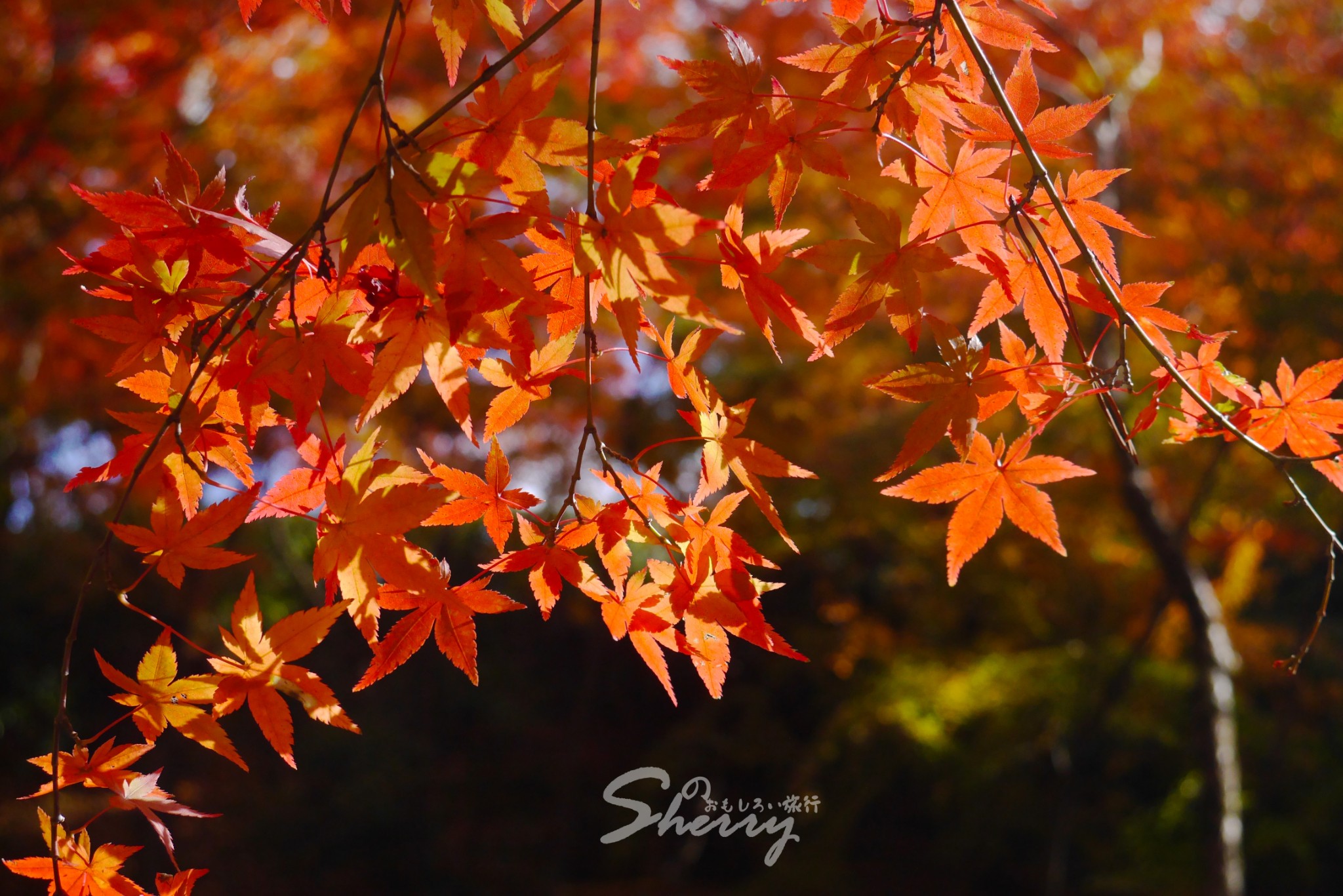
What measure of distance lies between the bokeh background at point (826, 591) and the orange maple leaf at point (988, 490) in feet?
10.3

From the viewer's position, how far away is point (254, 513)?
0.87m

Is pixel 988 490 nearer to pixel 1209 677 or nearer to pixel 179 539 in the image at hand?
pixel 179 539

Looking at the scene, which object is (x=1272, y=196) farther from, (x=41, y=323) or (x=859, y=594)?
(x=41, y=323)

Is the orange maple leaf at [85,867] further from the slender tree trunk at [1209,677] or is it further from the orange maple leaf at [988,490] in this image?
the slender tree trunk at [1209,677]

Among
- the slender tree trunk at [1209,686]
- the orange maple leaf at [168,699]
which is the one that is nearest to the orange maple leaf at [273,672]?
the orange maple leaf at [168,699]

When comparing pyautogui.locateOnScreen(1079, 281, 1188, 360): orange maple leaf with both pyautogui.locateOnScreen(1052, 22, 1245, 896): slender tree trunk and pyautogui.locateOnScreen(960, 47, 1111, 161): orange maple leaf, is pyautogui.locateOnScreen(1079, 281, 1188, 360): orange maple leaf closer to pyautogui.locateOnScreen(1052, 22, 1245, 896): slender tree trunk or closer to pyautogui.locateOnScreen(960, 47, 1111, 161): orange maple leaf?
pyautogui.locateOnScreen(960, 47, 1111, 161): orange maple leaf

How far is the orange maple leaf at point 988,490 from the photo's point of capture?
2.89ft

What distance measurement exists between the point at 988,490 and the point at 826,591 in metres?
4.90

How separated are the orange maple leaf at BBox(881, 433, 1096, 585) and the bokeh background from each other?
3.12 metres

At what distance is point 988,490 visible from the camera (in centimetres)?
90

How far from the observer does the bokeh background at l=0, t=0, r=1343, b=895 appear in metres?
4.16

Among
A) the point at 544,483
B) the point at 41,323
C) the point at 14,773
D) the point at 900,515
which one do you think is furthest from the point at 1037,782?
the point at 41,323

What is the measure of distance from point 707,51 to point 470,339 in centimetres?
523

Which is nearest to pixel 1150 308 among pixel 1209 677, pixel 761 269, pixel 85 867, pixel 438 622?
pixel 761 269
